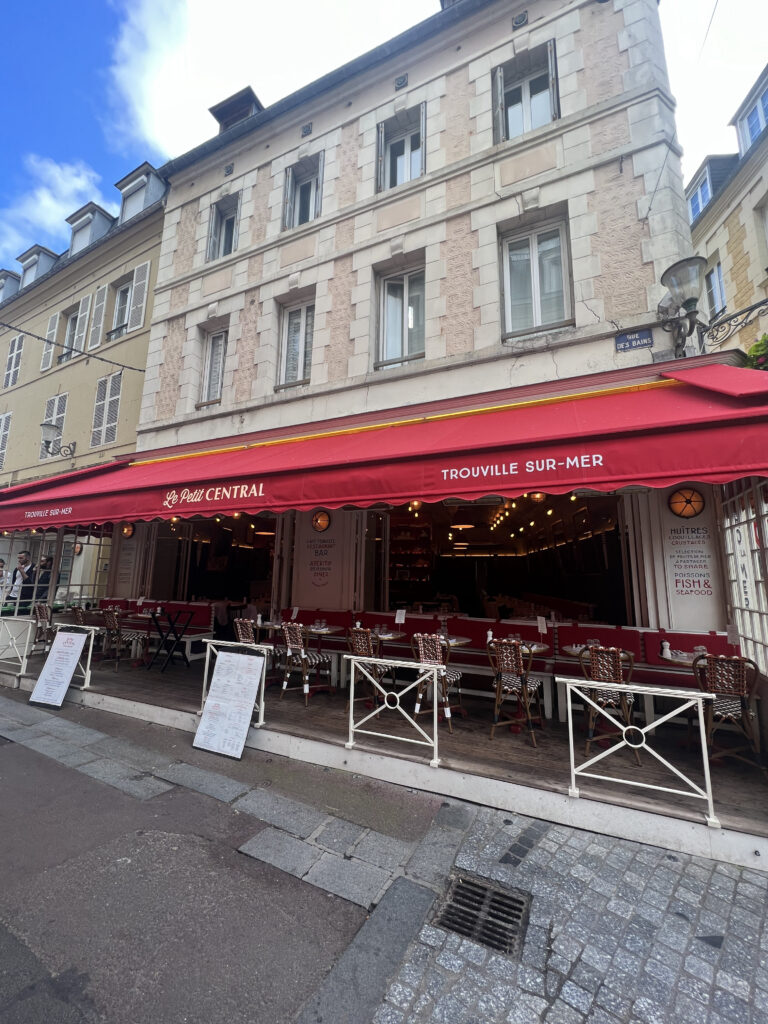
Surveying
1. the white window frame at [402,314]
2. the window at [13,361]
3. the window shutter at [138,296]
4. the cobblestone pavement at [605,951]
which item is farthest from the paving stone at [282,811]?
the window at [13,361]

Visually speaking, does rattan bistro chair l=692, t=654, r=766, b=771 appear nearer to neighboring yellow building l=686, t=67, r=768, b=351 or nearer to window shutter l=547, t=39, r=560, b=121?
neighboring yellow building l=686, t=67, r=768, b=351

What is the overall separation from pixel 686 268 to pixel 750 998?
6.52m

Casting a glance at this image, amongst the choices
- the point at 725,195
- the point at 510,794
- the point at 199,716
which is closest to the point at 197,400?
the point at 199,716

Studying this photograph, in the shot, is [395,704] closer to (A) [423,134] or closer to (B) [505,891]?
(B) [505,891]

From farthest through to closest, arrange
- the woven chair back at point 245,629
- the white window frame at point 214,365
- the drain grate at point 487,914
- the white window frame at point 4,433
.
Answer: the white window frame at point 4,433 < the white window frame at point 214,365 < the woven chair back at point 245,629 < the drain grate at point 487,914

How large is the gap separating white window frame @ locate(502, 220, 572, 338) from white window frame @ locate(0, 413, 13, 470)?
652 inches

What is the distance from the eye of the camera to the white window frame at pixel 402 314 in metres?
7.91

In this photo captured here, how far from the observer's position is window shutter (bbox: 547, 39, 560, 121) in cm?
705

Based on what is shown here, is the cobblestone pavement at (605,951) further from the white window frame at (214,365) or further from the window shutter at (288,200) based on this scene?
the window shutter at (288,200)

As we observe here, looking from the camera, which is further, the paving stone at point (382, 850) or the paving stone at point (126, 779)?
the paving stone at point (126, 779)

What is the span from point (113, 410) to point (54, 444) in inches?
108

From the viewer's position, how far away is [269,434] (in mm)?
8398

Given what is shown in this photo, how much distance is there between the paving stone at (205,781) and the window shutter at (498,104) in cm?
998

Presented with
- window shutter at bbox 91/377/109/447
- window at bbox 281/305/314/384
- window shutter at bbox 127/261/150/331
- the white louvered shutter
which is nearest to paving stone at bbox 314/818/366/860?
window at bbox 281/305/314/384
